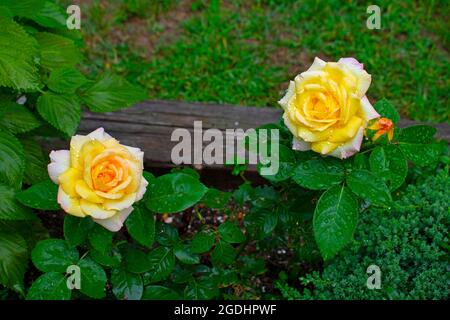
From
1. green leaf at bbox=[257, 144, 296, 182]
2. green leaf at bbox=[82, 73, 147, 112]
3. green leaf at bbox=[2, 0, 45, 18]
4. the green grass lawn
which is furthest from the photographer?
the green grass lawn

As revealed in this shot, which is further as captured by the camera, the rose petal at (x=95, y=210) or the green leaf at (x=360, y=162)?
the green leaf at (x=360, y=162)

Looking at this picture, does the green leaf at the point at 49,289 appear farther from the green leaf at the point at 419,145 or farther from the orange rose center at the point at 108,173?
the green leaf at the point at 419,145

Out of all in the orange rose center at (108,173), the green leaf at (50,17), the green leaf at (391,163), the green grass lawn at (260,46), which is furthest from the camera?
the green grass lawn at (260,46)

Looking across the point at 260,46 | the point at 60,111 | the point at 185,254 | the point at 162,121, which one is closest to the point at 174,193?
the point at 185,254

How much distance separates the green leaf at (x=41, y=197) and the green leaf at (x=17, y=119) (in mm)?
361

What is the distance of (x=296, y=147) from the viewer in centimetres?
186

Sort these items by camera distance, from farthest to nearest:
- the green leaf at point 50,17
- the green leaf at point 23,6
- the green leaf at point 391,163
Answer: the green leaf at point 50,17, the green leaf at point 23,6, the green leaf at point 391,163

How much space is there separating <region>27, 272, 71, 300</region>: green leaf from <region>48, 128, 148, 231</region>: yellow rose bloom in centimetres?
24

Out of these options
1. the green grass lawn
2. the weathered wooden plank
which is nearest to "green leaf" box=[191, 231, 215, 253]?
the weathered wooden plank

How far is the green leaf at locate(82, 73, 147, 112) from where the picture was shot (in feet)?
7.63

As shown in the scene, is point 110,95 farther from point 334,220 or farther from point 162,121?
point 334,220

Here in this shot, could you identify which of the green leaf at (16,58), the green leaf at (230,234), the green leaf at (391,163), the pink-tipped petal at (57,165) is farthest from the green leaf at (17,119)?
the green leaf at (391,163)

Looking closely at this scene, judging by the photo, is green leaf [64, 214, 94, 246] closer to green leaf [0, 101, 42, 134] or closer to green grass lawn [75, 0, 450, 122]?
green leaf [0, 101, 42, 134]

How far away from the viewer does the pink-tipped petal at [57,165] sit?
1.79 m
